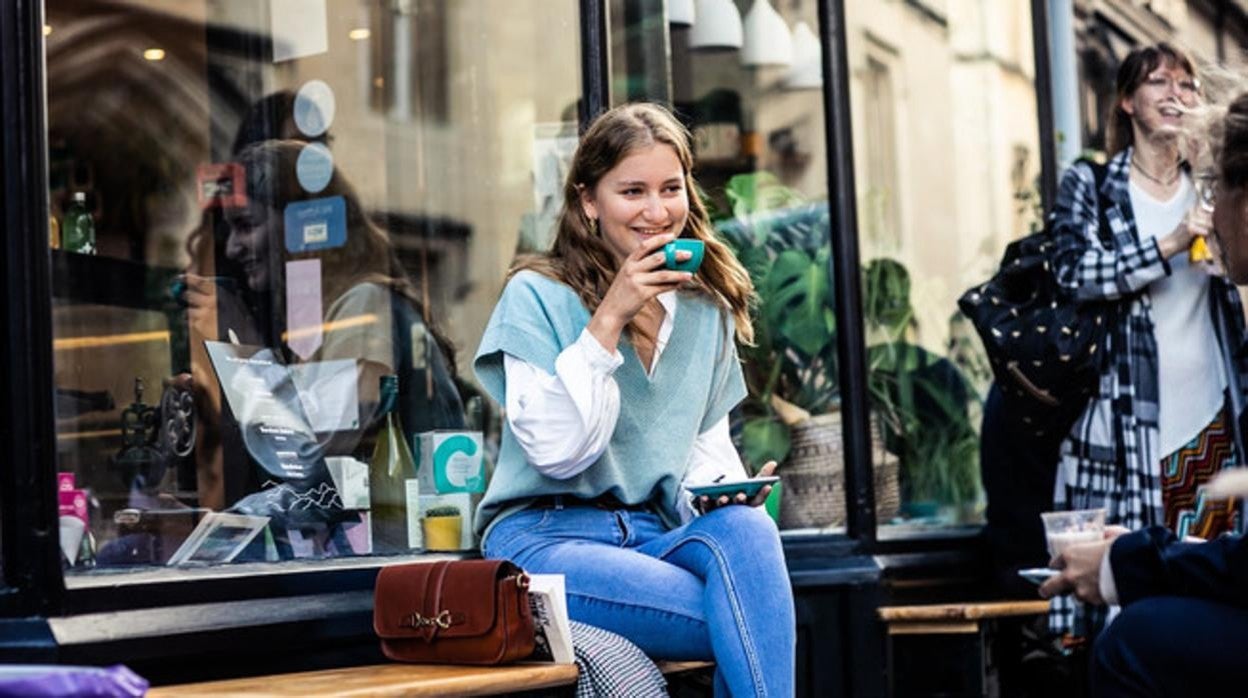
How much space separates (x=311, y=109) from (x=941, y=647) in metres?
2.33

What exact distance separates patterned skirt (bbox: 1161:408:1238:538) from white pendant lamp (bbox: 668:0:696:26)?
6.17 ft

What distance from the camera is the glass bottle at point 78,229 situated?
4.34 meters

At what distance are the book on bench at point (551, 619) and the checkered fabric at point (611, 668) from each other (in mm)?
39

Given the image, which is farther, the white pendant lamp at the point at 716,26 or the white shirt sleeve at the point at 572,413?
the white pendant lamp at the point at 716,26

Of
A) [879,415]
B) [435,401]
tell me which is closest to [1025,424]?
[879,415]

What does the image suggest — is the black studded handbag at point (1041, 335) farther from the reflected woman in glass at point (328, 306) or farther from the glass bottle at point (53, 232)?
the glass bottle at point (53, 232)

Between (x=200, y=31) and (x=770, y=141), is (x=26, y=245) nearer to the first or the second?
(x=200, y=31)

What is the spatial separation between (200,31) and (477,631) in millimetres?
2847

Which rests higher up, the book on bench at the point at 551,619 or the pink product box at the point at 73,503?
the pink product box at the point at 73,503

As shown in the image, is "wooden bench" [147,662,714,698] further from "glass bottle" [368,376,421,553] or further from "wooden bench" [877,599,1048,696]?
→ "wooden bench" [877,599,1048,696]

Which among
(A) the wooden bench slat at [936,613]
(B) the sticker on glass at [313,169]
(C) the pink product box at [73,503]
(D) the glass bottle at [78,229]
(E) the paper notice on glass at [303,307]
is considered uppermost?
(B) the sticker on glass at [313,169]

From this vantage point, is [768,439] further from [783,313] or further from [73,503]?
[73,503]

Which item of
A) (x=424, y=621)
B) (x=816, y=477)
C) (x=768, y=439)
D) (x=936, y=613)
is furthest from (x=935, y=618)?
(x=424, y=621)

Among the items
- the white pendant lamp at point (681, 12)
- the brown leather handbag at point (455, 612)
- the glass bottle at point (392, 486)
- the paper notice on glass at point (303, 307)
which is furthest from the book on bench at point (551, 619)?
the white pendant lamp at point (681, 12)
